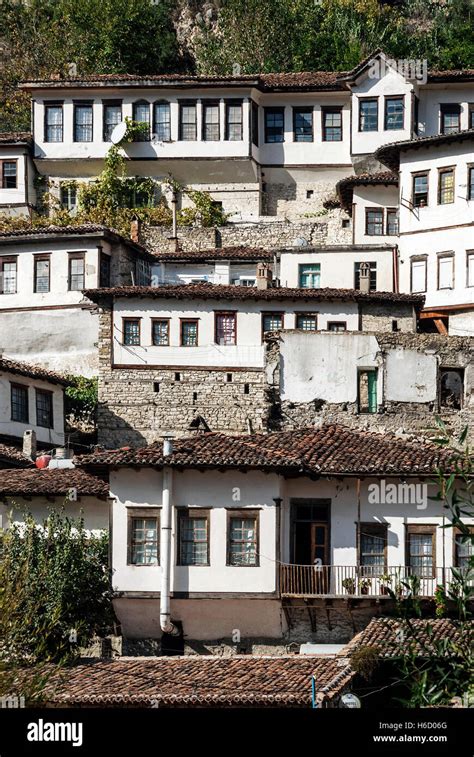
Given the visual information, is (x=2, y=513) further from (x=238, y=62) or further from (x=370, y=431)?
(x=238, y=62)

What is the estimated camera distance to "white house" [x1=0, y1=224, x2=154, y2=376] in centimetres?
5556

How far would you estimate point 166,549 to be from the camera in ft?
122

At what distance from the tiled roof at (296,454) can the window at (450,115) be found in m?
26.8

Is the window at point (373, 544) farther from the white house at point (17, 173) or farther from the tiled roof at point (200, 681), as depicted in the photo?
the white house at point (17, 173)

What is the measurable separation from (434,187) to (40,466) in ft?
58.0

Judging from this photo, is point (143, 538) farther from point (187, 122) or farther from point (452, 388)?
point (187, 122)

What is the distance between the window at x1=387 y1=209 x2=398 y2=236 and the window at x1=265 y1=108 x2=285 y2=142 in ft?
32.6

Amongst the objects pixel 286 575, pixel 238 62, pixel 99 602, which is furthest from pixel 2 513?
pixel 238 62

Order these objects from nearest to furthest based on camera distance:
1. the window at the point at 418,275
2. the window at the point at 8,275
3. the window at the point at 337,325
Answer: the window at the point at 337,325
the window at the point at 418,275
the window at the point at 8,275

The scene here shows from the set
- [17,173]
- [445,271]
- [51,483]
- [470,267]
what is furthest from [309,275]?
[51,483]

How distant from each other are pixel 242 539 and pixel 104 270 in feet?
68.3

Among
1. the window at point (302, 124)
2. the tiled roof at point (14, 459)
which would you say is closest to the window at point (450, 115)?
the window at point (302, 124)

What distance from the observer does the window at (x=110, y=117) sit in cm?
6706

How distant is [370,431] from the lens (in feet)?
150
